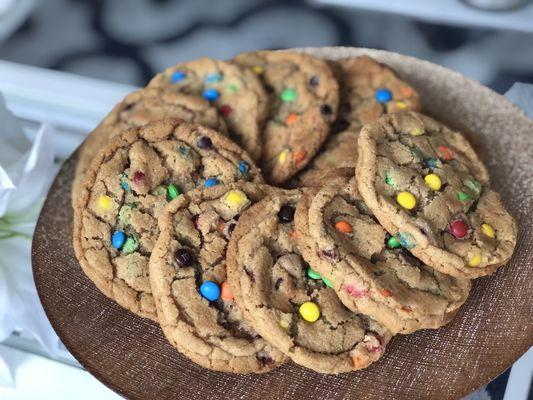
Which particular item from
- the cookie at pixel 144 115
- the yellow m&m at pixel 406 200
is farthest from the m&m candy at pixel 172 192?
the yellow m&m at pixel 406 200

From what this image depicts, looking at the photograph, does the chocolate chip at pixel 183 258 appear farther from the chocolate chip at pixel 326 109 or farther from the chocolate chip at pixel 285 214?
the chocolate chip at pixel 326 109

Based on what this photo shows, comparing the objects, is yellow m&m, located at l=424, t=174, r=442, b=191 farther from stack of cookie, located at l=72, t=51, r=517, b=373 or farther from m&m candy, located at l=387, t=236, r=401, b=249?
m&m candy, located at l=387, t=236, r=401, b=249

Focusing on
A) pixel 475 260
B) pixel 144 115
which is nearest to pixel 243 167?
pixel 144 115

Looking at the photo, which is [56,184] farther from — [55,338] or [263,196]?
[263,196]

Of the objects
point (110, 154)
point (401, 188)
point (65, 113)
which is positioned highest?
point (401, 188)

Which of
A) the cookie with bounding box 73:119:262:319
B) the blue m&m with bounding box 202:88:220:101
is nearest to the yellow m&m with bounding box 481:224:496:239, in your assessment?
the cookie with bounding box 73:119:262:319

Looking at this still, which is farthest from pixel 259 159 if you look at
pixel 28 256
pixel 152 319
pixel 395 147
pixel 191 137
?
pixel 28 256
